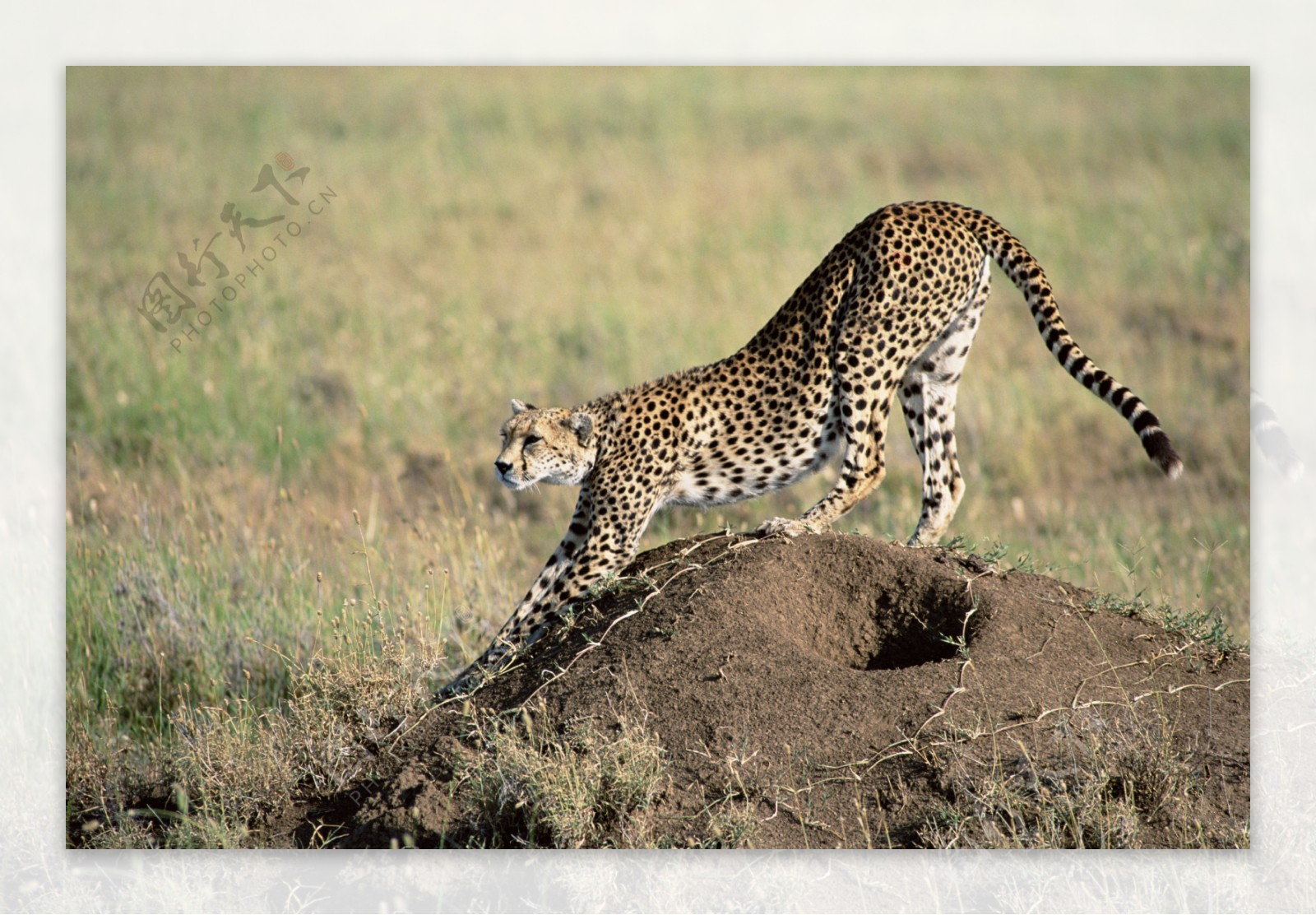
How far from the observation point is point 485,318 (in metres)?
9.62

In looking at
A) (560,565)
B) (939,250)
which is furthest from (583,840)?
(939,250)

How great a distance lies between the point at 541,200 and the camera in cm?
1027

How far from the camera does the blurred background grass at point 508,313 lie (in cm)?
620

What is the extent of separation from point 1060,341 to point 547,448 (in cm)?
178

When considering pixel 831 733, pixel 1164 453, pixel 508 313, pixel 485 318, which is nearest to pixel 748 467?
pixel 831 733

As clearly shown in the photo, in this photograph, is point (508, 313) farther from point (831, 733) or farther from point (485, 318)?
point (831, 733)

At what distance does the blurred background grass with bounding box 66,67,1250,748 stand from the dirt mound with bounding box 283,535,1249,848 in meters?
0.89

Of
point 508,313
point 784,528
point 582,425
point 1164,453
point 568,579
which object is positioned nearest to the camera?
point 1164,453

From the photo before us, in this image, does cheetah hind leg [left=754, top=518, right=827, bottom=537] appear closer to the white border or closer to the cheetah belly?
the cheetah belly

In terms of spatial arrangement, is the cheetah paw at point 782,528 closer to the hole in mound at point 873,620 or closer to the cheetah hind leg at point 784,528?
the cheetah hind leg at point 784,528

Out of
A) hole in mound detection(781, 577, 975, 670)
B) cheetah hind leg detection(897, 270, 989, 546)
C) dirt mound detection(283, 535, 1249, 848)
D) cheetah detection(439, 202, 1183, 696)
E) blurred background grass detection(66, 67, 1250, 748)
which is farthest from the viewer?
blurred background grass detection(66, 67, 1250, 748)

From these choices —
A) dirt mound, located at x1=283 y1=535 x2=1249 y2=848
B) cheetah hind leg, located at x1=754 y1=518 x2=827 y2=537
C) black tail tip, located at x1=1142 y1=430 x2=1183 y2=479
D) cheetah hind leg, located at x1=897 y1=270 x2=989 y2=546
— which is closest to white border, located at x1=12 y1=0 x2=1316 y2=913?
dirt mound, located at x1=283 y1=535 x2=1249 y2=848

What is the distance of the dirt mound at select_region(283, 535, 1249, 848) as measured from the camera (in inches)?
168
